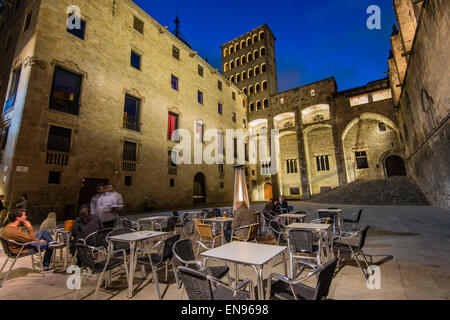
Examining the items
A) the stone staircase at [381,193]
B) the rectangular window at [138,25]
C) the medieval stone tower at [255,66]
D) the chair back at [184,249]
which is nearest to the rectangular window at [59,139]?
the rectangular window at [138,25]

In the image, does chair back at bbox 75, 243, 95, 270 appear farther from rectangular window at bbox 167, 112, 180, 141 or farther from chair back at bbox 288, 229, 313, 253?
rectangular window at bbox 167, 112, 180, 141

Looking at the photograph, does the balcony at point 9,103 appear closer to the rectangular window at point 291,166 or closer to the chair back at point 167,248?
the chair back at point 167,248

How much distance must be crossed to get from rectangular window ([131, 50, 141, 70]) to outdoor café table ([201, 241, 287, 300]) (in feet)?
48.7

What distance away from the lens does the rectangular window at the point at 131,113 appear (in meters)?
13.0

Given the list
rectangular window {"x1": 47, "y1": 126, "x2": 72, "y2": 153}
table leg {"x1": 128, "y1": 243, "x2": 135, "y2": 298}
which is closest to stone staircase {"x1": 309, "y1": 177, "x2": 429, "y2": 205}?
table leg {"x1": 128, "y1": 243, "x2": 135, "y2": 298}

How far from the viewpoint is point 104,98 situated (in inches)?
467

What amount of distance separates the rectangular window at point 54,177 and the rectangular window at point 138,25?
1105 centimetres

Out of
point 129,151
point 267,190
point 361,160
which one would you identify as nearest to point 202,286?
point 129,151

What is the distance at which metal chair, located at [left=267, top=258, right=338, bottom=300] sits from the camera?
1.63 m

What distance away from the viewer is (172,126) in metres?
16.2

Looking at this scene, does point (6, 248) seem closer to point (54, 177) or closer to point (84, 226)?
point (84, 226)
